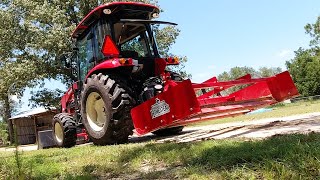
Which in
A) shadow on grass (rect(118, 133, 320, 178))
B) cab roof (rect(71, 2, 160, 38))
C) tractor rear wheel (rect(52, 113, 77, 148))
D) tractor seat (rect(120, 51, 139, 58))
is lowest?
shadow on grass (rect(118, 133, 320, 178))

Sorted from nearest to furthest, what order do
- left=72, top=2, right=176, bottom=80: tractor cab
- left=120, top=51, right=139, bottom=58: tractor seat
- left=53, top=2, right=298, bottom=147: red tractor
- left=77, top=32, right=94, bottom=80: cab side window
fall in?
left=53, top=2, right=298, bottom=147: red tractor
left=72, top=2, right=176, bottom=80: tractor cab
left=120, top=51, right=139, bottom=58: tractor seat
left=77, top=32, right=94, bottom=80: cab side window

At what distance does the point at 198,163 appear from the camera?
3.29 meters

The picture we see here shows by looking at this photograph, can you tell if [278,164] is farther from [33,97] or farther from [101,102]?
[33,97]

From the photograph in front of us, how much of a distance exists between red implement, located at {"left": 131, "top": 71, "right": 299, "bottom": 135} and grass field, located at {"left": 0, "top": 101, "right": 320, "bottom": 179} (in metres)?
1.15

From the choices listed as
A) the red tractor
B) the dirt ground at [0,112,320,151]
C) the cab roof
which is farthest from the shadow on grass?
the cab roof

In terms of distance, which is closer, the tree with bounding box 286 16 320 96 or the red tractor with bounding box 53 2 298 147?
the red tractor with bounding box 53 2 298 147

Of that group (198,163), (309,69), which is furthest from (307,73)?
(198,163)

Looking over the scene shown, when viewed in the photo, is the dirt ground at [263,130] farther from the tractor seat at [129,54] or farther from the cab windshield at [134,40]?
the cab windshield at [134,40]

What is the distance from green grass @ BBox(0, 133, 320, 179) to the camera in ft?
8.62

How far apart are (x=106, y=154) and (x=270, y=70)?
100.0 metres

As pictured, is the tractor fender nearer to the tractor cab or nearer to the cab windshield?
the tractor cab

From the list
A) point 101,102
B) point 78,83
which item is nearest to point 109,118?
point 101,102

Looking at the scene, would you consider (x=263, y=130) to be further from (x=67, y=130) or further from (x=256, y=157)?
(x=67, y=130)

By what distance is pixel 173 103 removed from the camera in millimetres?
5645
